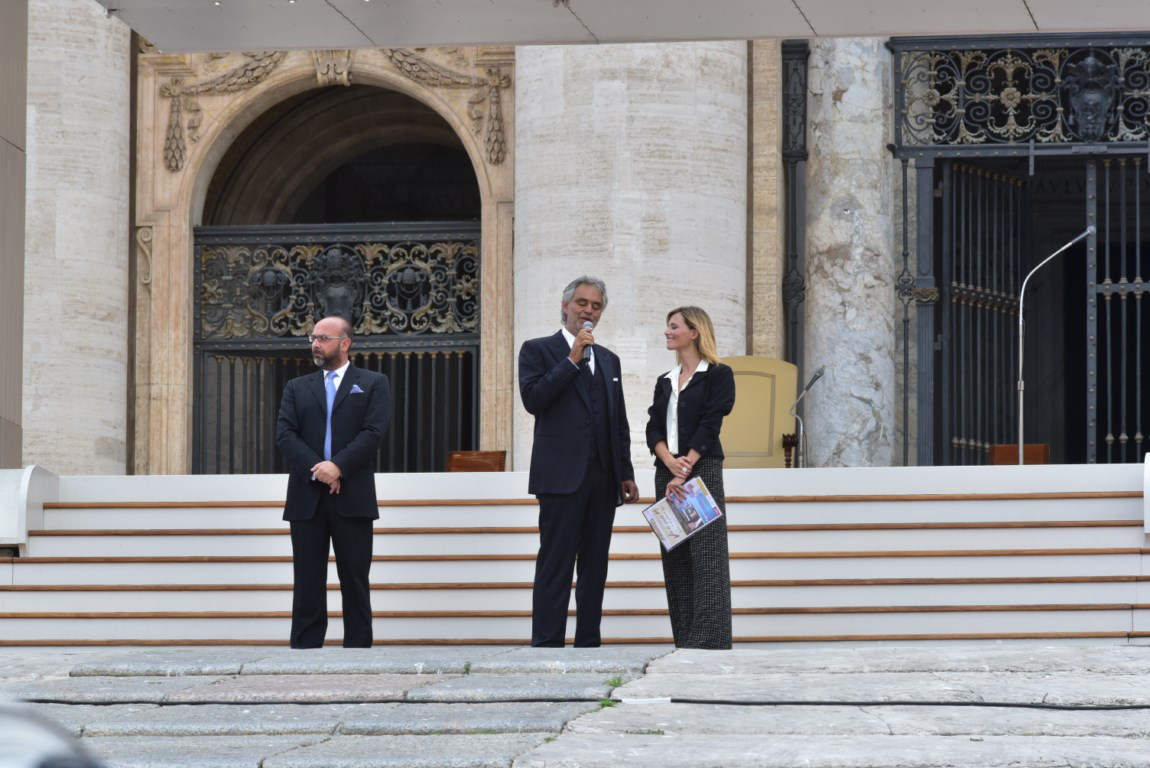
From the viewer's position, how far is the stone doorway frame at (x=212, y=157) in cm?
1638

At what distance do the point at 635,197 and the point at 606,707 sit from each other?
30.1ft

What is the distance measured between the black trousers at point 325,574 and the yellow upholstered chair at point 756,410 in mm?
4194

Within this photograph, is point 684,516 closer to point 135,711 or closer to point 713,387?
point 713,387

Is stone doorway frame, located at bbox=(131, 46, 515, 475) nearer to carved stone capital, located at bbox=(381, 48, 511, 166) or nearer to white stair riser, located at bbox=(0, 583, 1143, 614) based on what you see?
carved stone capital, located at bbox=(381, 48, 511, 166)

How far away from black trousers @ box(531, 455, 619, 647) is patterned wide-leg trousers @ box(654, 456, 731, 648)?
0.32 metres

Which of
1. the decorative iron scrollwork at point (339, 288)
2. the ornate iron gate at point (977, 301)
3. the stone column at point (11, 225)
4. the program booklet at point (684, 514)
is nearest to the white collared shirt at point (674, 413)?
the program booklet at point (684, 514)

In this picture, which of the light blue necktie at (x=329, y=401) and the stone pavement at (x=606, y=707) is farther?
the light blue necktie at (x=329, y=401)

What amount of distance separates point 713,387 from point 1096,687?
2885mm

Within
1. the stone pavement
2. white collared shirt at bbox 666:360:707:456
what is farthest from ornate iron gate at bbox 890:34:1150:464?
the stone pavement

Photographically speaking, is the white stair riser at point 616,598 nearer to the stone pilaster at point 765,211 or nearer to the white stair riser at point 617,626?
the white stair riser at point 617,626

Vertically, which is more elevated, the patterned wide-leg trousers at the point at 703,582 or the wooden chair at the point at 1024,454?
the wooden chair at the point at 1024,454

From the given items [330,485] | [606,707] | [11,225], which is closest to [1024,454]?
[330,485]

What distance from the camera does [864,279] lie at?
51.2 feet

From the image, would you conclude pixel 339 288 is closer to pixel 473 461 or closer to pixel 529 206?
pixel 529 206
